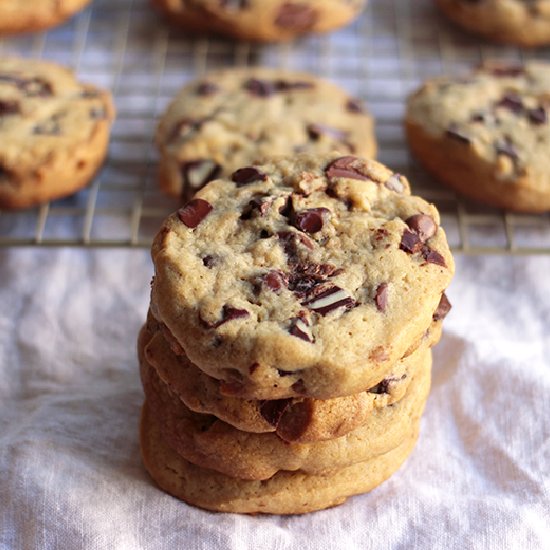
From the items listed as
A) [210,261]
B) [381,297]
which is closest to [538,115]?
[381,297]

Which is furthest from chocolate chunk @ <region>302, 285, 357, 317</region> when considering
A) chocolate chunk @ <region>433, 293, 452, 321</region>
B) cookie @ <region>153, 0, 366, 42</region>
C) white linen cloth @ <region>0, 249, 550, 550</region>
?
cookie @ <region>153, 0, 366, 42</region>

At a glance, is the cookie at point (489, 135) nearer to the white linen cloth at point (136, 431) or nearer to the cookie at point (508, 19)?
the white linen cloth at point (136, 431)

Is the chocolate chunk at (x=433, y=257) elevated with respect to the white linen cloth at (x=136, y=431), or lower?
elevated

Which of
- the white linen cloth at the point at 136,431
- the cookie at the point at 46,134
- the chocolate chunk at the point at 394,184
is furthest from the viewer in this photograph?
the cookie at the point at 46,134

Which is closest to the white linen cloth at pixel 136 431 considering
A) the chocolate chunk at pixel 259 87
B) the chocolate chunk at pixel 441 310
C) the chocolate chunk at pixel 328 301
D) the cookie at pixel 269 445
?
the cookie at pixel 269 445

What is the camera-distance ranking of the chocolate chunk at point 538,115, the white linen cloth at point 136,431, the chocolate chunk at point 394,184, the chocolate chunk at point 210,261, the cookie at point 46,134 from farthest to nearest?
the chocolate chunk at point 538,115 < the cookie at point 46,134 < the chocolate chunk at point 394,184 < the white linen cloth at point 136,431 < the chocolate chunk at point 210,261

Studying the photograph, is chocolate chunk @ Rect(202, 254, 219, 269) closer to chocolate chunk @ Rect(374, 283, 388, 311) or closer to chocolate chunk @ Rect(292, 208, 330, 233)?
chocolate chunk @ Rect(292, 208, 330, 233)

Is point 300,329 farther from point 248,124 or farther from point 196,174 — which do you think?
point 248,124
